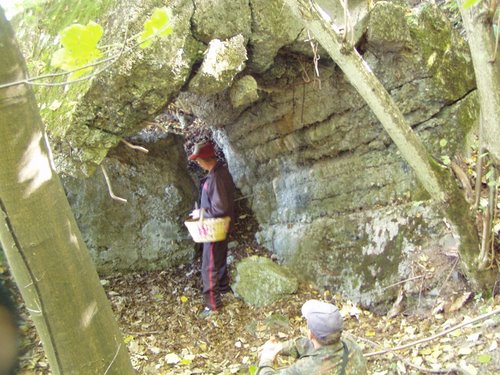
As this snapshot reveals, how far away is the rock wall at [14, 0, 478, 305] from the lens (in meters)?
4.34

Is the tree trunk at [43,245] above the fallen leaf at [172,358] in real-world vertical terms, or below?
above

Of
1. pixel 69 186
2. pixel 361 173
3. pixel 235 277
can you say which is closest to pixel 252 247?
pixel 235 277

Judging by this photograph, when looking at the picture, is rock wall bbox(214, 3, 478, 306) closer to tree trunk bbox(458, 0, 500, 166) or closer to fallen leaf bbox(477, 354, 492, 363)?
fallen leaf bbox(477, 354, 492, 363)

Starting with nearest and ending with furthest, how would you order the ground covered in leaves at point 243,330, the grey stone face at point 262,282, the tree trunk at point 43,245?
the tree trunk at point 43,245
the ground covered in leaves at point 243,330
the grey stone face at point 262,282

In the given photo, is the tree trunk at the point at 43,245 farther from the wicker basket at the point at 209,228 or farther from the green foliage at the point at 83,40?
the wicker basket at the point at 209,228

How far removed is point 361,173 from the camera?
5.78 meters

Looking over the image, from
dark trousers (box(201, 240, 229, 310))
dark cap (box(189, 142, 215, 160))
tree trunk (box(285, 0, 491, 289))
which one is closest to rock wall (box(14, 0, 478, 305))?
tree trunk (box(285, 0, 491, 289))

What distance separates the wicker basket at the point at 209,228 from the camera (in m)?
6.00

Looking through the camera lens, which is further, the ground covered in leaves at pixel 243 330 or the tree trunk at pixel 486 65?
the ground covered in leaves at pixel 243 330


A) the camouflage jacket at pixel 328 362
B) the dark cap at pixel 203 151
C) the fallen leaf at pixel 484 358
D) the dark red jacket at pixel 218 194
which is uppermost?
the dark cap at pixel 203 151

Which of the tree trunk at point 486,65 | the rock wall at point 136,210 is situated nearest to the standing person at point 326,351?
the tree trunk at point 486,65

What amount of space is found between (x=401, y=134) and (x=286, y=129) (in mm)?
2718

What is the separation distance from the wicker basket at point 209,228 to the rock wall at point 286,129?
3.21 feet

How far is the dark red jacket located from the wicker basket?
0.08 meters
